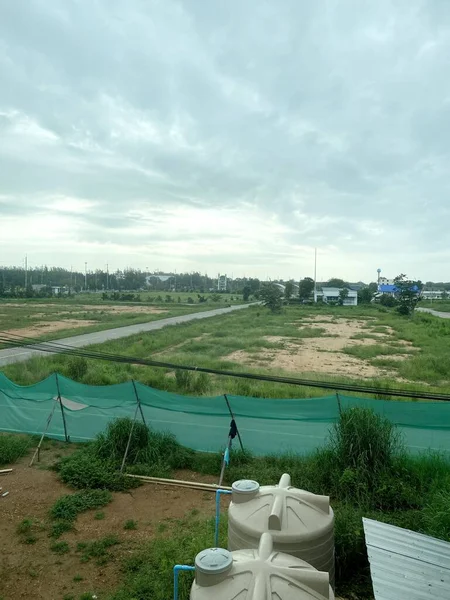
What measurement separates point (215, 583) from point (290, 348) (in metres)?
25.3

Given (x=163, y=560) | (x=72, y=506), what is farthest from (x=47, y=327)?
(x=163, y=560)

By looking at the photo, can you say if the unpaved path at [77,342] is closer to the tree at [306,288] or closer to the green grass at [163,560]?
the green grass at [163,560]

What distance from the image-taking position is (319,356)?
24.8 meters

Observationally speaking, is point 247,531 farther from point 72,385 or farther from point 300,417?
point 72,385

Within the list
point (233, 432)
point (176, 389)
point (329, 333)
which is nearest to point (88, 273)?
point (329, 333)

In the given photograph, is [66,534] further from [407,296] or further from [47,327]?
[407,296]

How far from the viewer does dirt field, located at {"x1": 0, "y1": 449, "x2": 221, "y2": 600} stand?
5406 mm

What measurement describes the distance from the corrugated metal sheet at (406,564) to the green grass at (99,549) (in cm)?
366

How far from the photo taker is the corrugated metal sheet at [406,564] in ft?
10.3

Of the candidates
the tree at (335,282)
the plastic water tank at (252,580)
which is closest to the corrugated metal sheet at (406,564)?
the plastic water tank at (252,580)

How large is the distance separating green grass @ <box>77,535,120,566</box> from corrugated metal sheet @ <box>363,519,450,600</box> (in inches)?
144

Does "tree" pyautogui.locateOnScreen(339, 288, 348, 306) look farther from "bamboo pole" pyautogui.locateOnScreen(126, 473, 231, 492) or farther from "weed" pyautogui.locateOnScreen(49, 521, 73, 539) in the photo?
"weed" pyautogui.locateOnScreen(49, 521, 73, 539)

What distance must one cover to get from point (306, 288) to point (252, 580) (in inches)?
3222

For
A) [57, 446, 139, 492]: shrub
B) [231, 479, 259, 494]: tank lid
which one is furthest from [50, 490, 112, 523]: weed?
[231, 479, 259, 494]: tank lid
